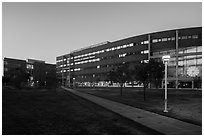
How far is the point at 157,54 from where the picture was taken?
81.7 meters

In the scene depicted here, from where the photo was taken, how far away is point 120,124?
9758 mm

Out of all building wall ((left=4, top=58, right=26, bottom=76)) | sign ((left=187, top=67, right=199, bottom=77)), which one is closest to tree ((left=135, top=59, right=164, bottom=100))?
sign ((left=187, top=67, right=199, bottom=77))

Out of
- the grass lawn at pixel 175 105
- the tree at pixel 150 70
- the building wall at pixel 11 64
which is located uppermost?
the building wall at pixel 11 64

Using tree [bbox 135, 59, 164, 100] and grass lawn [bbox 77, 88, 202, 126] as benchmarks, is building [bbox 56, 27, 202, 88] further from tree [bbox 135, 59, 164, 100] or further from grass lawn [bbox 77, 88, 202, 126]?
tree [bbox 135, 59, 164, 100]

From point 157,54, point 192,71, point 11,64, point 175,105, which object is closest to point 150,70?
point 175,105

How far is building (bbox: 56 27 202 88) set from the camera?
7112 centimetres

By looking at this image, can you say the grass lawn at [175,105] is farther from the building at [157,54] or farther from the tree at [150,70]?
the building at [157,54]

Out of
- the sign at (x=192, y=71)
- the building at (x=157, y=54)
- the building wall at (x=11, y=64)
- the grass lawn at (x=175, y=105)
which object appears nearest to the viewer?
the grass lawn at (x=175, y=105)

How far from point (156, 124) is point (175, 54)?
71.1 m

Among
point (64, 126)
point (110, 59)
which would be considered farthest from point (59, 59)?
point (64, 126)

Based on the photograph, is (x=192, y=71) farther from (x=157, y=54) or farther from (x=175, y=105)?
Answer: (x=175, y=105)

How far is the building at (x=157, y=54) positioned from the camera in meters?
71.1

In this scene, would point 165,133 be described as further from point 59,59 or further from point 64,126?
point 59,59

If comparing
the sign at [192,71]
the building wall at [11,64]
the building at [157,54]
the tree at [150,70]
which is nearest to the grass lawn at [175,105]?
the tree at [150,70]
